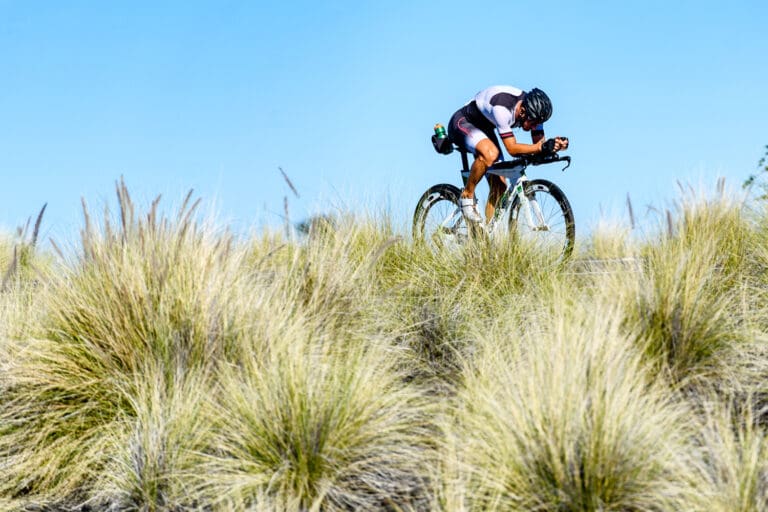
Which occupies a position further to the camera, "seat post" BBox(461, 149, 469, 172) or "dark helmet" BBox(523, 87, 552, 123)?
"seat post" BBox(461, 149, 469, 172)

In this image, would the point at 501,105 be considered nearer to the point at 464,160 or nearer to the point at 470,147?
the point at 470,147

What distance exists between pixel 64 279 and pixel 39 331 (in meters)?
0.51

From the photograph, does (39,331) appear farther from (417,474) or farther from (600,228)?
(600,228)

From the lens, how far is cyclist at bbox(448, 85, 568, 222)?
845cm

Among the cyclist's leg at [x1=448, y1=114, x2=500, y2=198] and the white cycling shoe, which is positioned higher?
the cyclist's leg at [x1=448, y1=114, x2=500, y2=198]

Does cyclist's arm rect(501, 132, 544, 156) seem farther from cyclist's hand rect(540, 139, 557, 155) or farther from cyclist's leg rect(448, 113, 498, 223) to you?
cyclist's leg rect(448, 113, 498, 223)

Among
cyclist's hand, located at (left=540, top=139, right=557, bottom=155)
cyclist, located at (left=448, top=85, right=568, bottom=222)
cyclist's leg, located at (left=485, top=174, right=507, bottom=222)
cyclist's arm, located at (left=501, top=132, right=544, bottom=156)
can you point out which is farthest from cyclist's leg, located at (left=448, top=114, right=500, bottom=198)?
cyclist's hand, located at (left=540, top=139, right=557, bottom=155)

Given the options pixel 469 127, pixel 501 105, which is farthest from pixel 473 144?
pixel 501 105

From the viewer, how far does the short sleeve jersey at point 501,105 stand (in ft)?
28.0

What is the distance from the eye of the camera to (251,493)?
3.64 metres

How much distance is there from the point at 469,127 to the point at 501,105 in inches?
25.9

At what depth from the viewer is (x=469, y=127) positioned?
9.30m

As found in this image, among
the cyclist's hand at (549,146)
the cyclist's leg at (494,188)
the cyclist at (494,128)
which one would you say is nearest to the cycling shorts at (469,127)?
the cyclist at (494,128)

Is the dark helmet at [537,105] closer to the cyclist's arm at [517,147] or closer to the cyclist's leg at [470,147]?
the cyclist's arm at [517,147]
